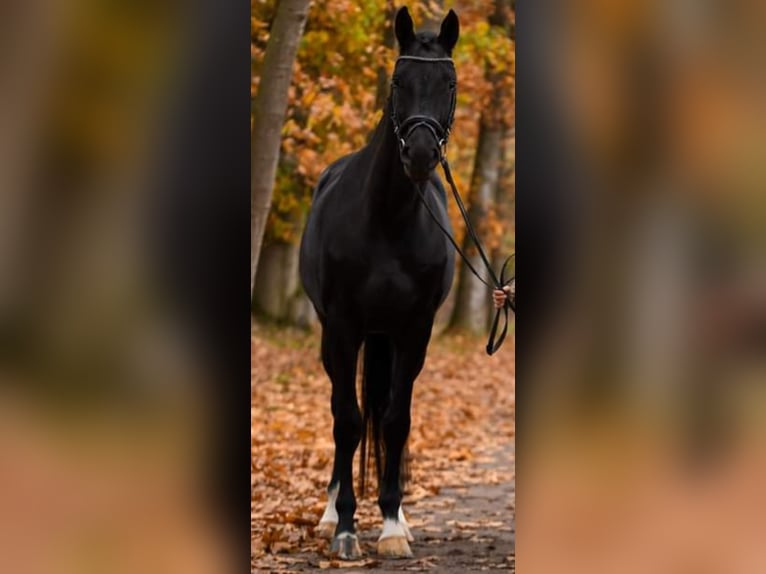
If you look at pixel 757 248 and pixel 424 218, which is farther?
pixel 424 218

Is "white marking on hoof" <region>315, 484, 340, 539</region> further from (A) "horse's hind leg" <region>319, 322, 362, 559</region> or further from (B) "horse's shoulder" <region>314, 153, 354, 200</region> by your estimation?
(B) "horse's shoulder" <region>314, 153, 354, 200</region>

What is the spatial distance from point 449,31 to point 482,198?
5406 millimetres

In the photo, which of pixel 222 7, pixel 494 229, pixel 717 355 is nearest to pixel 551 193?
pixel 717 355

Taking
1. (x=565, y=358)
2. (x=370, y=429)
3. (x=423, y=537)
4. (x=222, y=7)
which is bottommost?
(x=423, y=537)

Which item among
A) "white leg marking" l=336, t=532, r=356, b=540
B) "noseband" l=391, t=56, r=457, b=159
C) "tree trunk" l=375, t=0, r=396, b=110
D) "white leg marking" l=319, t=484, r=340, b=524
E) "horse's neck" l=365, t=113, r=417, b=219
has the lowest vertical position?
"white leg marking" l=336, t=532, r=356, b=540

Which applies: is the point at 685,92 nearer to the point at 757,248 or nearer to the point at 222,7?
the point at 757,248

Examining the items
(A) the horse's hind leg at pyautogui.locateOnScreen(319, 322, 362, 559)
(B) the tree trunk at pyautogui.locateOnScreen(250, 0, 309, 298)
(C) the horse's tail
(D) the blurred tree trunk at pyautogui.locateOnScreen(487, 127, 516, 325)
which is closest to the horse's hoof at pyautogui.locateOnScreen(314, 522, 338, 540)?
(A) the horse's hind leg at pyautogui.locateOnScreen(319, 322, 362, 559)

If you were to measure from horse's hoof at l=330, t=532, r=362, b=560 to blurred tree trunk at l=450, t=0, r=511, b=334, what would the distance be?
4565mm

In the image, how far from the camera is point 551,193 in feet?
12.3

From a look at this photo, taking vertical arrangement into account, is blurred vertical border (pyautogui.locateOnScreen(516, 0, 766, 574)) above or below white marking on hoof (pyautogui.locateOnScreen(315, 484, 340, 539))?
above

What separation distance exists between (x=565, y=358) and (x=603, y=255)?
36cm

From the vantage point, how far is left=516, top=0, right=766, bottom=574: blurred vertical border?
3756mm

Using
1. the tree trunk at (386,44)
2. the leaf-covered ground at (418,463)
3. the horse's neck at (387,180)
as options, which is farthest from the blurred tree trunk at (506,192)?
the horse's neck at (387,180)

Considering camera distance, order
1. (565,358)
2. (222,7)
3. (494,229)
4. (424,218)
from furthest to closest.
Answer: (494,229), (424,218), (565,358), (222,7)
